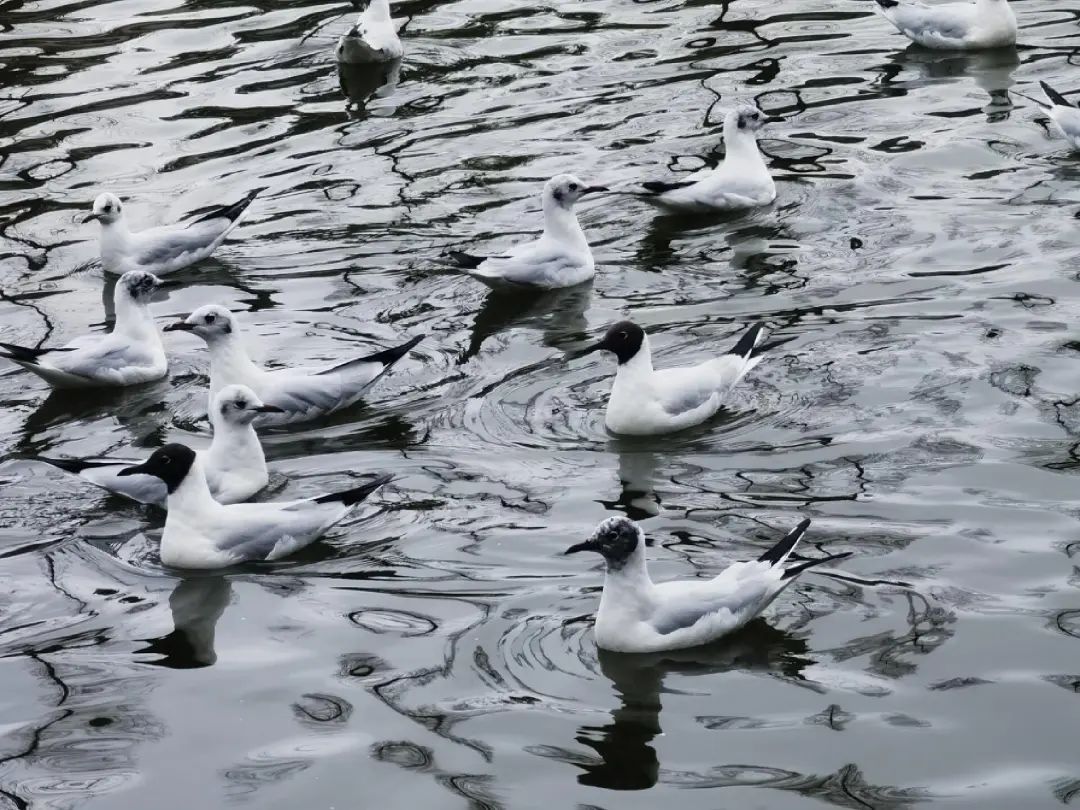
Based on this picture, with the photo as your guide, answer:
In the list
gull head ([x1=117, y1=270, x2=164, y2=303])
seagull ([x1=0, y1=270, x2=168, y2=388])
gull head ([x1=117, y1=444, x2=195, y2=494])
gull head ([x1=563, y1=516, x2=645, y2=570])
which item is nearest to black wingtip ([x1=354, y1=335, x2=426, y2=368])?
seagull ([x1=0, y1=270, x2=168, y2=388])

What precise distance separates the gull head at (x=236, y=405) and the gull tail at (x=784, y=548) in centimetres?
348

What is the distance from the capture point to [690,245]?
1488 centimetres

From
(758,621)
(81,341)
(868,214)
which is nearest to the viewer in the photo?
(758,621)

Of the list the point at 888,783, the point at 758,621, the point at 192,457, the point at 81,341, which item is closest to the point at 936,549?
the point at 758,621

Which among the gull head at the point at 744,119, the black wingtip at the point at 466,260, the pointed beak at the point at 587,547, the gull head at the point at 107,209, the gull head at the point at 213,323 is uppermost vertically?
the gull head at the point at 107,209

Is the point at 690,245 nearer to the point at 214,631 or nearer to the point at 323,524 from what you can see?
the point at 323,524

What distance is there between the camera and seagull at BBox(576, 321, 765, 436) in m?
11.4

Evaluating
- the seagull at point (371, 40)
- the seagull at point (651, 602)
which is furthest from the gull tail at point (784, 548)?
the seagull at point (371, 40)

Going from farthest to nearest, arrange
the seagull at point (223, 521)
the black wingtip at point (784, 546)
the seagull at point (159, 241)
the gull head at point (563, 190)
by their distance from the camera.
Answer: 1. the seagull at point (159, 241)
2. the gull head at point (563, 190)
3. the seagull at point (223, 521)
4. the black wingtip at point (784, 546)

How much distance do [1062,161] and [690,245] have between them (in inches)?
141

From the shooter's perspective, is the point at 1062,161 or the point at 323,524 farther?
the point at 1062,161

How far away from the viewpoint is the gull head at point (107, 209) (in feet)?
48.4

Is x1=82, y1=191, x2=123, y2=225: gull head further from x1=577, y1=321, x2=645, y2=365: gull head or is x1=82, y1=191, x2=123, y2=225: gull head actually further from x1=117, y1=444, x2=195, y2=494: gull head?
x1=577, y1=321, x2=645, y2=365: gull head

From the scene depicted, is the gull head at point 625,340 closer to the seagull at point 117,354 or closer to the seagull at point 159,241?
the seagull at point 117,354
